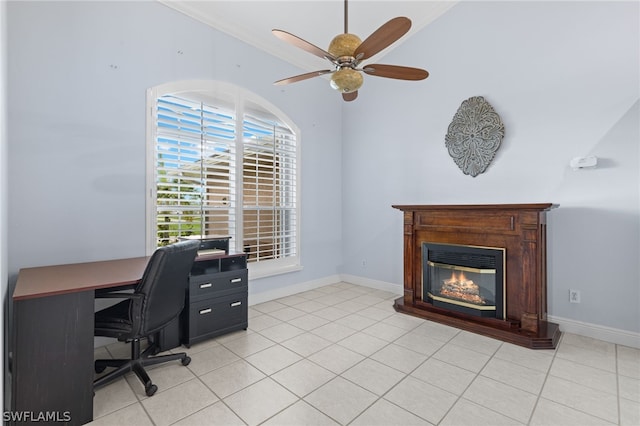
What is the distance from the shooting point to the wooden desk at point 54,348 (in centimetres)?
168

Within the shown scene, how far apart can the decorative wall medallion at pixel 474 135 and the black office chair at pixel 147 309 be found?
329 centimetres

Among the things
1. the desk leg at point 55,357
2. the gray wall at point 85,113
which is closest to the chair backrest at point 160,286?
the desk leg at point 55,357

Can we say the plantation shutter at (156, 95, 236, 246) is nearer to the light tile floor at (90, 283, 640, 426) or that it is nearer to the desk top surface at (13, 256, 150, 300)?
the desk top surface at (13, 256, 150, 300)

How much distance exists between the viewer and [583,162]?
2.92 m

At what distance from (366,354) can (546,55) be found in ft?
11.8

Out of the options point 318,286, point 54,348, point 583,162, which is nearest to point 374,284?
point 318,286

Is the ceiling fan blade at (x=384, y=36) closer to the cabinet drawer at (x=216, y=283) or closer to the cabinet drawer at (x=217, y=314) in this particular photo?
the cabinet drawer at (x=216, y=283)

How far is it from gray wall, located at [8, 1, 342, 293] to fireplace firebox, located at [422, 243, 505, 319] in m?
3.23

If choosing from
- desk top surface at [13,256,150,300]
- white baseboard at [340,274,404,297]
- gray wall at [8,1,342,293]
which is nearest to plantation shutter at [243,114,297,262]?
gray wall at [8,1,342,293]

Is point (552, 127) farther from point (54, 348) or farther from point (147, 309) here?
point (54, 348)

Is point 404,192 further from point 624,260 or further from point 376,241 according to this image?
point 624,260

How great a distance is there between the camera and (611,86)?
112 inches

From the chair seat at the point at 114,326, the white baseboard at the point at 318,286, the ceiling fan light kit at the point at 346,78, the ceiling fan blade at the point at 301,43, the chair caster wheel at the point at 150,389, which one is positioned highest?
the ceiling fan blade at the point at 301,43

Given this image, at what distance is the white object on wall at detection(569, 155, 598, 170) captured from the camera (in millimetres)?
2859
